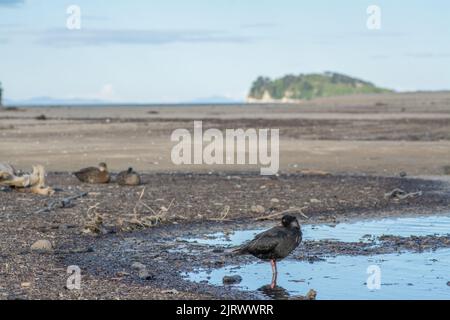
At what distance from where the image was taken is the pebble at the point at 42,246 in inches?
469

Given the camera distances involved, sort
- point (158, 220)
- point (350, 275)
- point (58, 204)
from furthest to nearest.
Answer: point (58, 204)
point (158, 220)
point (350, 275)

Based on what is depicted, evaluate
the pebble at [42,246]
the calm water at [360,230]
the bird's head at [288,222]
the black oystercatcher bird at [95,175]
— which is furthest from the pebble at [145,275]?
the black oystercatcher bird at [95,175]

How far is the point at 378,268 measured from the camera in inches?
430

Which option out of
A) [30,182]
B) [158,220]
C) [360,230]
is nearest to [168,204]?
[158,220]

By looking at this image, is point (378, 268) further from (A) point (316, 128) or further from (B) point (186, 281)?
(A) point (316, 128)

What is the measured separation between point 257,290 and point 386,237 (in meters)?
3.68

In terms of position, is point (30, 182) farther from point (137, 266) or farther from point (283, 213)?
point (137, 266)

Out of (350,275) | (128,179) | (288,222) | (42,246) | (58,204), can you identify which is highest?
(288,222)

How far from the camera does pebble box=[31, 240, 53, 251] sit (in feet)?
39.1

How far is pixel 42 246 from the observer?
11.9 meters

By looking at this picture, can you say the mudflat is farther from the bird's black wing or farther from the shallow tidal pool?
the bird's black wing

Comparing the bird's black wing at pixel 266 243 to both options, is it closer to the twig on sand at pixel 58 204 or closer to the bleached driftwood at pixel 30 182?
the twig on sand at pixel 58 204

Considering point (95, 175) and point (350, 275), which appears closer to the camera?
point (350, 275)
